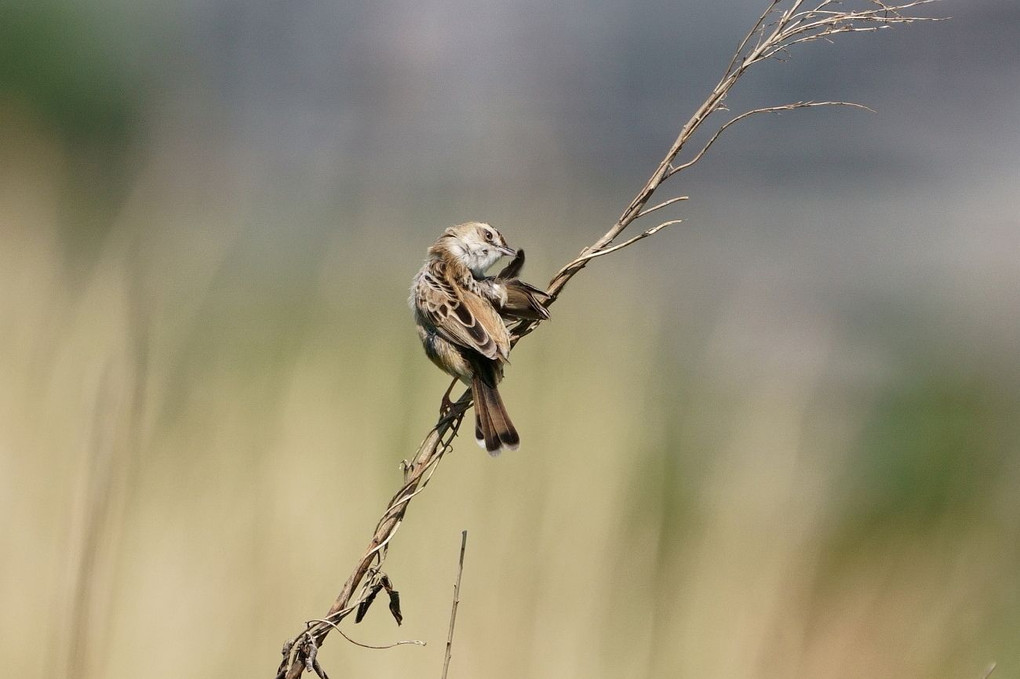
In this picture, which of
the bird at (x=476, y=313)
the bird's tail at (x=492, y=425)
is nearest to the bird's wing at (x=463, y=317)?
the bird at (x=476, y=313)

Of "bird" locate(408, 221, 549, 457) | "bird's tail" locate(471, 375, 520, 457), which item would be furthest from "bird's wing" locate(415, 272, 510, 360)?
"bird's tail" locate(471, 375, 520, 457)

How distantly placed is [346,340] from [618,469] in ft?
3.51

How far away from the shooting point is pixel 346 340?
3.11m

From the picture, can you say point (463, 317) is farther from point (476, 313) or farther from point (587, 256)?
point (587, 256)

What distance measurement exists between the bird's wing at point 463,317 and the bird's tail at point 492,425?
115 millimetres

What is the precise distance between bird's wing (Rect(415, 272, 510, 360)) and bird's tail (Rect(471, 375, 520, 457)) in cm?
12

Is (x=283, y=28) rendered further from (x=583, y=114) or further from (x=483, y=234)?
(x=483, y=234)

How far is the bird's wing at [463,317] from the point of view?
2.28m

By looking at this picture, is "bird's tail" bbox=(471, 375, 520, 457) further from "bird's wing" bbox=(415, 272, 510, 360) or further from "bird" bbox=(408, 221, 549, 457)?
"bird's wing" bbox=(415, 272, 510, 360)

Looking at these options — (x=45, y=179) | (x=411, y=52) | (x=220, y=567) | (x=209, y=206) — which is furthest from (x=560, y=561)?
(x=411, y=52)

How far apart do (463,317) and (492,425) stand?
374 mm

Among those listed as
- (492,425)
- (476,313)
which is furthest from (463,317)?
(492,425)

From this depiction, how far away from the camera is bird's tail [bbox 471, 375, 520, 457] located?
205 cm

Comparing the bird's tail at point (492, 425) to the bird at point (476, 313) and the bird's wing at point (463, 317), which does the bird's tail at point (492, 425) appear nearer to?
the bird at point (476, 313)
